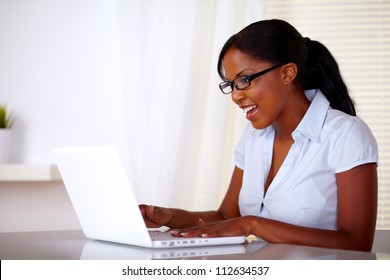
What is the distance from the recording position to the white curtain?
3.01m

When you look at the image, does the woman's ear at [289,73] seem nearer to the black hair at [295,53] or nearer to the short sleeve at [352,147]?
the black hair at [295,53]

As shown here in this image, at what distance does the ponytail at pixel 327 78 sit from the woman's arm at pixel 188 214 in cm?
43

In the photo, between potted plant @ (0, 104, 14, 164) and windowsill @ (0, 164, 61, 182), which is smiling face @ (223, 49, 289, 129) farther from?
potted plant @ (0, 104, 14, 164)

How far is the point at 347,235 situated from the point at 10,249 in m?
0.86

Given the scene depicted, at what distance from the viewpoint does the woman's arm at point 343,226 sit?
141cm

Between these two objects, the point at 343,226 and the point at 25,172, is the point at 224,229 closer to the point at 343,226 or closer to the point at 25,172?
the point at 343,226

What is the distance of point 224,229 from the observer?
136 centimetres

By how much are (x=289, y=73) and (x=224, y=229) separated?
69cm

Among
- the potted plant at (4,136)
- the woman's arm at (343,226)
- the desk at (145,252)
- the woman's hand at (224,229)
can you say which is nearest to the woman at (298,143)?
the woman's arm at (343,226)

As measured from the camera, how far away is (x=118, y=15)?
9.87 feet

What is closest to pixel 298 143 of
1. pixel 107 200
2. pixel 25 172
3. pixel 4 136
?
pixel 107 200
